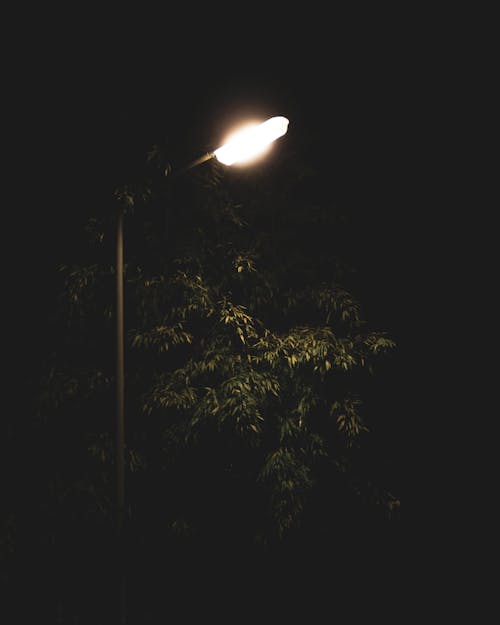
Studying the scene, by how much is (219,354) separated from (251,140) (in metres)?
2.29

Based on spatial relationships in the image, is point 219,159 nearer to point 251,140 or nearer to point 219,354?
point 251,140

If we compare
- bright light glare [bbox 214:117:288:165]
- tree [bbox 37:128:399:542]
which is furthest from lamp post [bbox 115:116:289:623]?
tree [bbox 37:128:399:542]

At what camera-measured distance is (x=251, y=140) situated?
4.40 m

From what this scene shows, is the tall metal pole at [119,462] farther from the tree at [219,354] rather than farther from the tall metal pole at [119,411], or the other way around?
the tree at [219,354]

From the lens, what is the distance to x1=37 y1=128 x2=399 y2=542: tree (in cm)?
553

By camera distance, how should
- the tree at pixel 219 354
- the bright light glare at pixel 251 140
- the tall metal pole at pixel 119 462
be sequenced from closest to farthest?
the bright light glare at pixel 251 140 < the tall metal pole at pixel 119 462 < the tree at pixel 219 354

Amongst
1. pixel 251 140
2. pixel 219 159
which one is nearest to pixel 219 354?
pixel 219 159

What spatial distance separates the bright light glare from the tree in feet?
3.33

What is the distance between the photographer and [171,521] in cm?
616

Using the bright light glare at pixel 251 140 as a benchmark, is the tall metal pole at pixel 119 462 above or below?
below

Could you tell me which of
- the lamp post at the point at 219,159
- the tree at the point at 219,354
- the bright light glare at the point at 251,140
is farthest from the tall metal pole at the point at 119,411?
the bright light glare at the point at 251,140

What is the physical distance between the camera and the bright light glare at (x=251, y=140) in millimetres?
4293

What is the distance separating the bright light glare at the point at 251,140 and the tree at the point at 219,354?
3.33 feet

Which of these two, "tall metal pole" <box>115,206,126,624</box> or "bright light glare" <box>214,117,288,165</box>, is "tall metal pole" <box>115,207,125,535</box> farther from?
"bright light glare" <box>214,117,288,165</box>
